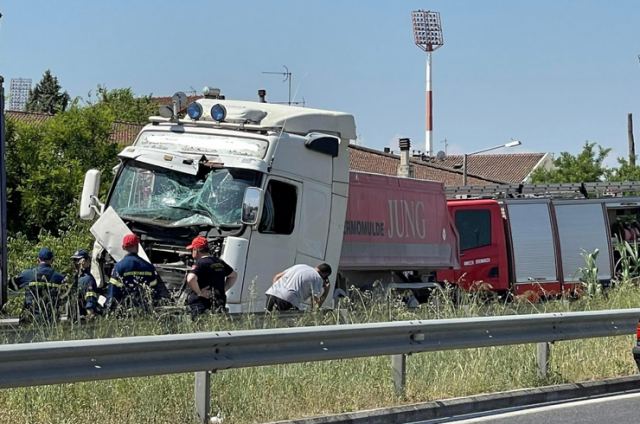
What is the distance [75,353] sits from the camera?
6.93m

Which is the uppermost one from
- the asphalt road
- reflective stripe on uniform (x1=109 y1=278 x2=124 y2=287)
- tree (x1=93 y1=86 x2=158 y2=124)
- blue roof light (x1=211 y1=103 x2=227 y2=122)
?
tree (x1=93 y1=86 x2=158 y2=124)

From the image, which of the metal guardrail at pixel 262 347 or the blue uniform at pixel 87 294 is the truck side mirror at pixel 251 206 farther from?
the metal guardrail at pixel 262 347

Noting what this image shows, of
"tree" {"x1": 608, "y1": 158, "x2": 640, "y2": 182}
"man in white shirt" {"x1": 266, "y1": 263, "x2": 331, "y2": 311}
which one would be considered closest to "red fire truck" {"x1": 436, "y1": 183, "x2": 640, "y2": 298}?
"man in white shirt" {"x1": 266, "y1": 263, "x2": 331, "y2": 311}

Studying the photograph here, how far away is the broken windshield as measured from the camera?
1352cm

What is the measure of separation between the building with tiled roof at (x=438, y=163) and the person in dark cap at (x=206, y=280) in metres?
18.2

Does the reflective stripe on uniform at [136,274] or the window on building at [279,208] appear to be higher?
the window on building at [279,208]

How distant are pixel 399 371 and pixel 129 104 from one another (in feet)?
233

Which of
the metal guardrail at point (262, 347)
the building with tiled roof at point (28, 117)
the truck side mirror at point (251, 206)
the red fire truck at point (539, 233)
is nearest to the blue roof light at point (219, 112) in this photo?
the truck side mirror at point (251, 206)

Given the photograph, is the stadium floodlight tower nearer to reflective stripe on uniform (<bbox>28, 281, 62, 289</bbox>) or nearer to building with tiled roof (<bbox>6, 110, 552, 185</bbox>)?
building with tiled roof (<bbox>6, 110, 552, 185</bbox>)

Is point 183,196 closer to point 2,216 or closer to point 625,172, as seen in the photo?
point 2,216

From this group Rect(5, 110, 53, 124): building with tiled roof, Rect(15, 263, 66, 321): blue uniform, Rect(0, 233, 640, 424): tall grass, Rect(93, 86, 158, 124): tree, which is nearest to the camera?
Rect(0, 233, 640, 424): tall grass

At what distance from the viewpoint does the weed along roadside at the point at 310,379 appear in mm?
7691

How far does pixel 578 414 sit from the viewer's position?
9.01m

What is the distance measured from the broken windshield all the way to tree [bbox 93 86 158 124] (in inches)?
2345
